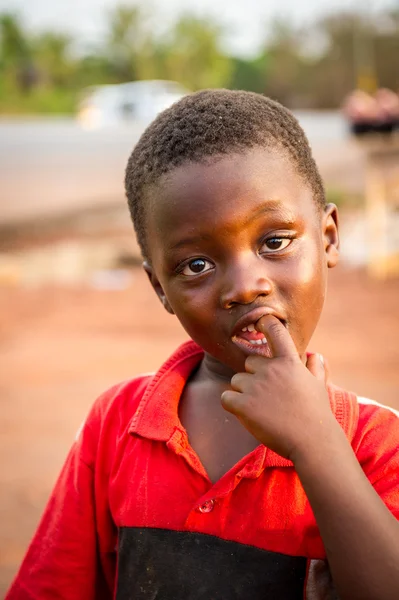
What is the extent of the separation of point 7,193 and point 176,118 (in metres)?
10.2

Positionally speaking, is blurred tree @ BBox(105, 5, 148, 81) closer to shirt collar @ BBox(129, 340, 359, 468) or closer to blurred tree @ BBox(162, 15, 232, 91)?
blurred tree @ BBox(162, 15, 232, 91)

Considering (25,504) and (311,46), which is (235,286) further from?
(311,46)

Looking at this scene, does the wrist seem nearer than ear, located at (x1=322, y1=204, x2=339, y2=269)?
Yes

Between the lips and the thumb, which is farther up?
the lips

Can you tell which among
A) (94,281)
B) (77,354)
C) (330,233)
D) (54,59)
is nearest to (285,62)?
(54,59)

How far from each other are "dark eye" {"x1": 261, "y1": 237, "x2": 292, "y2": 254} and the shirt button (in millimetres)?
524

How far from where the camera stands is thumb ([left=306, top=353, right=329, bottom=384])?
155cm

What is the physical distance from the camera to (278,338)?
146cm

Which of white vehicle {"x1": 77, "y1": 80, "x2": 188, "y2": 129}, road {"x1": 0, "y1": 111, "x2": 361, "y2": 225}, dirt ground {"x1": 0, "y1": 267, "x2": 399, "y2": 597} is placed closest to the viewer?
dirt ground {"x1": 0, "y1": 267, "x2": 399, "y2": 597}

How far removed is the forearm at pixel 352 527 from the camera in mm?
1322

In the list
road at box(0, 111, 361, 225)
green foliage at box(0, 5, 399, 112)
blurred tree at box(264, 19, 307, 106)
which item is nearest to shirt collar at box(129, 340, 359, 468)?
road at box(0, 111, 361, 225)

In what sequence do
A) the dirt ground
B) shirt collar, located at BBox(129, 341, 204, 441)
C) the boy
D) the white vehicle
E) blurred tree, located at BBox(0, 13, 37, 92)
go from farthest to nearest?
1. blurred tree, located at BBox(0, 13, 37, 92)
2. the white vehicle
3. the dirt ground
4. shirt collar, located at BBox(129, 341, 204, 441)
5. the boy

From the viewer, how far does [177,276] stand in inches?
64.7

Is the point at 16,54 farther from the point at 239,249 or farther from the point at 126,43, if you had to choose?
the point at 239,249
